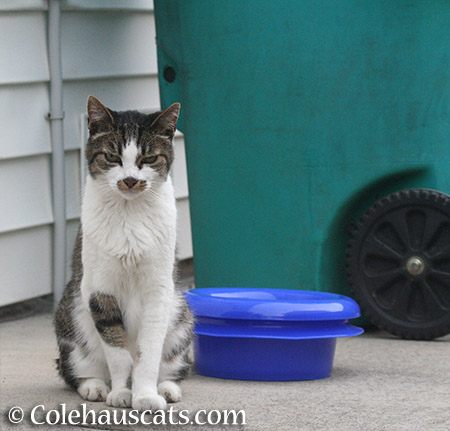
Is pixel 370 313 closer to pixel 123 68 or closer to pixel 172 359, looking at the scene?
pixel 172 359

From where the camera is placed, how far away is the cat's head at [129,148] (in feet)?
9.29

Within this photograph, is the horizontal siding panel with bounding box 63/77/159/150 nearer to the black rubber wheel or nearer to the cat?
the black rubber wheel

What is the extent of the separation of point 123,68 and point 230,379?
7.35 feet

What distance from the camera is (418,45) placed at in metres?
3.90

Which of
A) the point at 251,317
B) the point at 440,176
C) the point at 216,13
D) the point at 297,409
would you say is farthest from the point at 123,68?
the point at 297,409

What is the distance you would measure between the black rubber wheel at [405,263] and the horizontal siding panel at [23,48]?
1695mm

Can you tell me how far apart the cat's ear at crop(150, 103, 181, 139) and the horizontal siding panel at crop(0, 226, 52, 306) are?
1.77 m

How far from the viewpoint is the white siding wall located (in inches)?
176

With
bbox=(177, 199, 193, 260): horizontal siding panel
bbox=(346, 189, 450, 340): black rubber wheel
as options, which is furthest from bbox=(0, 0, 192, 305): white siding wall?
bbox=(346, 189, 450, 340): black rubber wheel

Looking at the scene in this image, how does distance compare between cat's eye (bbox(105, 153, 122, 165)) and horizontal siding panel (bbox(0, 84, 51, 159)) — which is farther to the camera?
horizontal siding panel (bbox(0, 84, 51, 159))

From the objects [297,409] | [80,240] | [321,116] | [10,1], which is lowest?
[297,409]

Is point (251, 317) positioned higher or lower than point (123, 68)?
lower

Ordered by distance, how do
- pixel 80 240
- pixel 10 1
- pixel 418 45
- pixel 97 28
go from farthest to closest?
pixel 97 28 < pixel 10 1 < pixel 418 45 < pixel 80 240

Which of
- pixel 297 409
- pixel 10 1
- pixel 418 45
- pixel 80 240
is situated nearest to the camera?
pixel 297 409
